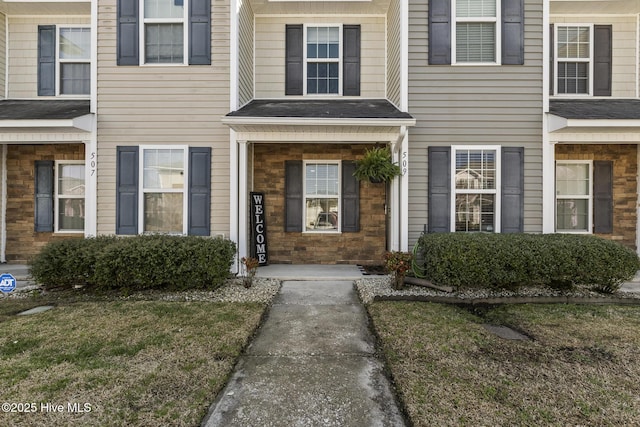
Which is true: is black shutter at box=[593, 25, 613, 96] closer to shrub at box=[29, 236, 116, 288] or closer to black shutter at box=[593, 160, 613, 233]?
black shutter at box=[593, 160, 613, 233]

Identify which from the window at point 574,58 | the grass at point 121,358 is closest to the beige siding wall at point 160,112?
the grass at point 121,358

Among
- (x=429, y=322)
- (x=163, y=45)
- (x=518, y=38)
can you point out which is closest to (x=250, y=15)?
(x=163, y=45)

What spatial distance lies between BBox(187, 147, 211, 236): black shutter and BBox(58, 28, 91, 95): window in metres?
3.35

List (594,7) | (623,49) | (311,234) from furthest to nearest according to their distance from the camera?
(311,234), (623,49), (594,7)

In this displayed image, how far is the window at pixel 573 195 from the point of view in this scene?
735 cm

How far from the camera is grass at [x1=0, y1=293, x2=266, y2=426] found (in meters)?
2.37

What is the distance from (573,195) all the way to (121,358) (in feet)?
28.3

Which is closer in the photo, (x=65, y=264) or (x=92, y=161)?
(x=65, y=264)

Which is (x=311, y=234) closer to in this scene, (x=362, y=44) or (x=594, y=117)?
(x=362, y=44)

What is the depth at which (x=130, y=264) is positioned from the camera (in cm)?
503

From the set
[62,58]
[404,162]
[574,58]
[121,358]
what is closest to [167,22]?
[62,58]

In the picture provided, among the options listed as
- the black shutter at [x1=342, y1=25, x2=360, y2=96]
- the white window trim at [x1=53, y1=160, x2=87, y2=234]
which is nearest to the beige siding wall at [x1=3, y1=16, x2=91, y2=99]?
the white window trim at [x1=53, y1=160, x2=87, y2=234]

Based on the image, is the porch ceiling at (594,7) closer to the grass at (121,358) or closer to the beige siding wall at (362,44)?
the beige siding wall at (362,44)

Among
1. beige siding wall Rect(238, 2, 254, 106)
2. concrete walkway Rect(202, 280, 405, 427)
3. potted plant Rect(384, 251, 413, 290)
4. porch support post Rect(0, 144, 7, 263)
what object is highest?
beige siding wall Rect(238, 2, 254, 106)
